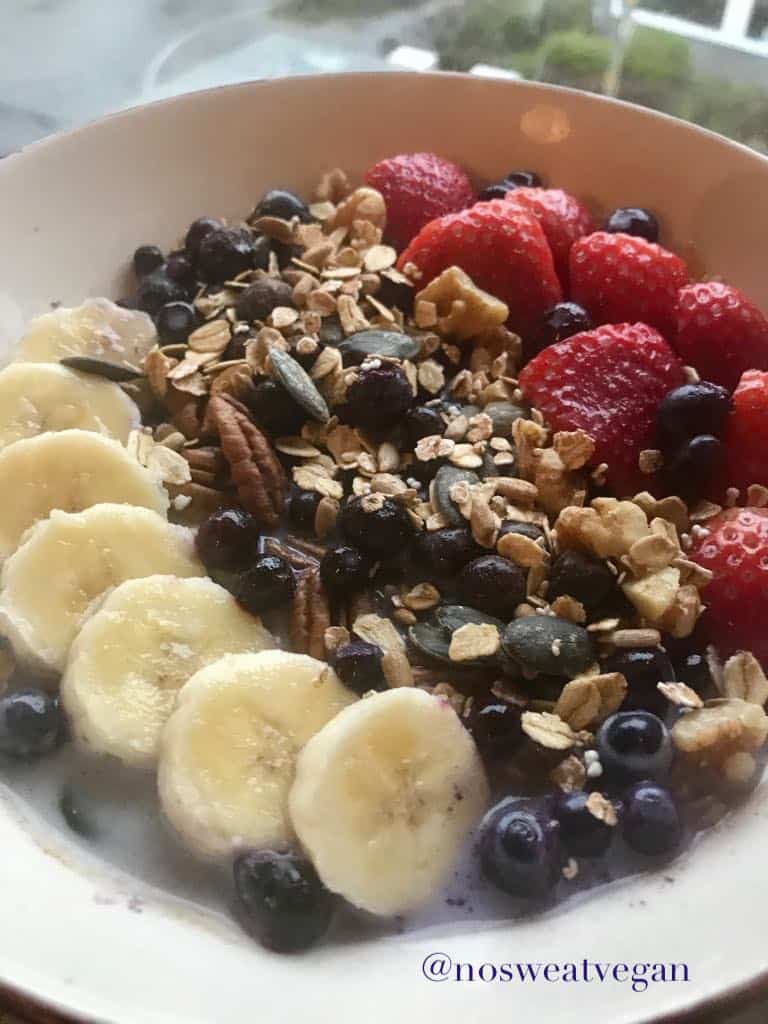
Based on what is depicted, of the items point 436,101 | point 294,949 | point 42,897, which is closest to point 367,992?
point 294,949

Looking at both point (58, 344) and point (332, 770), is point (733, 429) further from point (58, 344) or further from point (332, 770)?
point (58, 344)

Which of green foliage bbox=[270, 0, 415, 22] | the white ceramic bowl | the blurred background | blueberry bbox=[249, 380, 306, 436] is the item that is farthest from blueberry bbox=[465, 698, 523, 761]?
green foliage bbox=[270, 0, 415, 22]

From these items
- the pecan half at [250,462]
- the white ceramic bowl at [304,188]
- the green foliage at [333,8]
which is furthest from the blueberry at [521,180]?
the green foliage at [333,8]

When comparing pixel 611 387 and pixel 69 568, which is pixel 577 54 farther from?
pixel 69 568

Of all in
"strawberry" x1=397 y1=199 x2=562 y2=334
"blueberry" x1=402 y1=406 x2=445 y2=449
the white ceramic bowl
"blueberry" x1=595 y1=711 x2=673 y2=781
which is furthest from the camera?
"strawberry" x1=397 y1=199 x2=562 y2=334

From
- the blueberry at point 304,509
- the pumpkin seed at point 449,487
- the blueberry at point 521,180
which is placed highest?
the blueberry at point 521,180

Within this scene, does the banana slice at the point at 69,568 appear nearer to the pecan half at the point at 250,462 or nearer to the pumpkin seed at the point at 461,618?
the pecan half at the point at 250,462

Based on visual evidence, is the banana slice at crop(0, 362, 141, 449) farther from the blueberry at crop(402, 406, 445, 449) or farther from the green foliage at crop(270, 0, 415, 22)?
the green foliage at crop(270, 0, 415, 22)
